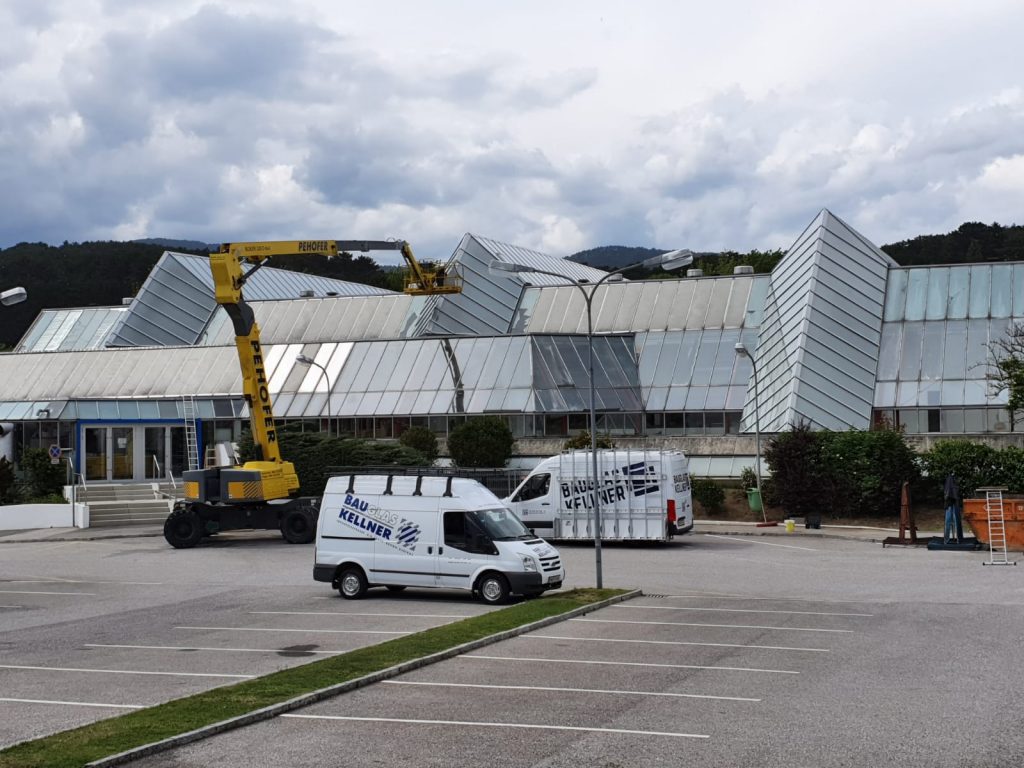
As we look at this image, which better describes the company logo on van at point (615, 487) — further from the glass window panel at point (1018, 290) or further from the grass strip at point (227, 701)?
the glass window panel at point (1018, 290)

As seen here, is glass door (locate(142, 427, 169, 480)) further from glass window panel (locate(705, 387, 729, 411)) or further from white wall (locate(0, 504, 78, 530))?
glass window panel (locate(705, 387, 729, 411))

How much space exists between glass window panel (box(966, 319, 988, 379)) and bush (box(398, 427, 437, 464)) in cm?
2419

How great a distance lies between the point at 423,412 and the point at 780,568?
92.7 ft

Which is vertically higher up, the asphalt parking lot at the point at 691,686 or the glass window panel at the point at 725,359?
the glass window panel at the point at 725,359

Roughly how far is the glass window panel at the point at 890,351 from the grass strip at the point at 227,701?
3881cm

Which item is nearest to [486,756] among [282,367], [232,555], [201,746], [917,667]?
[201,746]

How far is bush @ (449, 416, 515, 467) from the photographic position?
49875mm

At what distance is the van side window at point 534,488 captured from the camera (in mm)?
37438

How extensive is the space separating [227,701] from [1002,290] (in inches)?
2100

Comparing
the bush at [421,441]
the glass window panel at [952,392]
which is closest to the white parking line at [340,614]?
the bush at [421,441]

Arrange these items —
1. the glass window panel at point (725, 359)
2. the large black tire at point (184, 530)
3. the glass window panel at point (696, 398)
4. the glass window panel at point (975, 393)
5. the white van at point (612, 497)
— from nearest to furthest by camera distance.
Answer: the white van at point (612, 497) → the large black tire at point (184, 530) → the glass window panel at point (975, 393) → the glass window panel at point (696, 398) → the glass window panel at point (725, 359)

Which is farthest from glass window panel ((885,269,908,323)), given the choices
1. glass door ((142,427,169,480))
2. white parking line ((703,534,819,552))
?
glass door ((142,427,169,480))

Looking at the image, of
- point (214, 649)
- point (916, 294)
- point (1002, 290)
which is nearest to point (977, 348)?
point (1002, 290)

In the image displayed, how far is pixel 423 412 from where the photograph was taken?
56.3m
